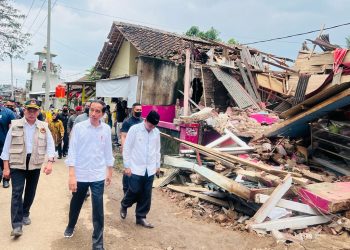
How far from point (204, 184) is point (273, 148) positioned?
1.98 m

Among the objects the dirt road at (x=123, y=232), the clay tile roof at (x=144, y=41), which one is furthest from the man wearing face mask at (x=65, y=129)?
the dirt road at (x=123, y=232)

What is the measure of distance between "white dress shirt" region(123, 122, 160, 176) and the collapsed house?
151cm

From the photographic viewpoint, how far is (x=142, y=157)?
16.5 feet

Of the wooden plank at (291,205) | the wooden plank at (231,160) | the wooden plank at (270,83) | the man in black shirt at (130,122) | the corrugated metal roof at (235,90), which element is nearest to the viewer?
the wooden plank at (291,205)

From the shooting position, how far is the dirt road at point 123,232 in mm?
4500

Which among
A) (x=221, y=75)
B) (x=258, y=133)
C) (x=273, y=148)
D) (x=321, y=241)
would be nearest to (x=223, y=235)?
(x=321, y=241)

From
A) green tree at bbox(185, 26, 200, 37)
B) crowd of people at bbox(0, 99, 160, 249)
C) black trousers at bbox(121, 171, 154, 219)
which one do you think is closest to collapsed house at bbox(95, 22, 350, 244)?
black trousers at bbox(121, 171, 154, 219)

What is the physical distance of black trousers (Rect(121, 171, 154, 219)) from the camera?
5.05 m

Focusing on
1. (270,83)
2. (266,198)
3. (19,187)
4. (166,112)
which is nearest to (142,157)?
(19,187)

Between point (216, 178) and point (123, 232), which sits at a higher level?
point (216, 178)

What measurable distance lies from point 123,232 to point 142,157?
43.9 inches

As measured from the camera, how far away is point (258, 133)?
339 inches

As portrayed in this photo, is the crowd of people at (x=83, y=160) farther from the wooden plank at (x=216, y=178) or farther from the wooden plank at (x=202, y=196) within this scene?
the wooden plank at (x=202, y=196)

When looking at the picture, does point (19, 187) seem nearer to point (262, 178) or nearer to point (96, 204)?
point (96, 204)
